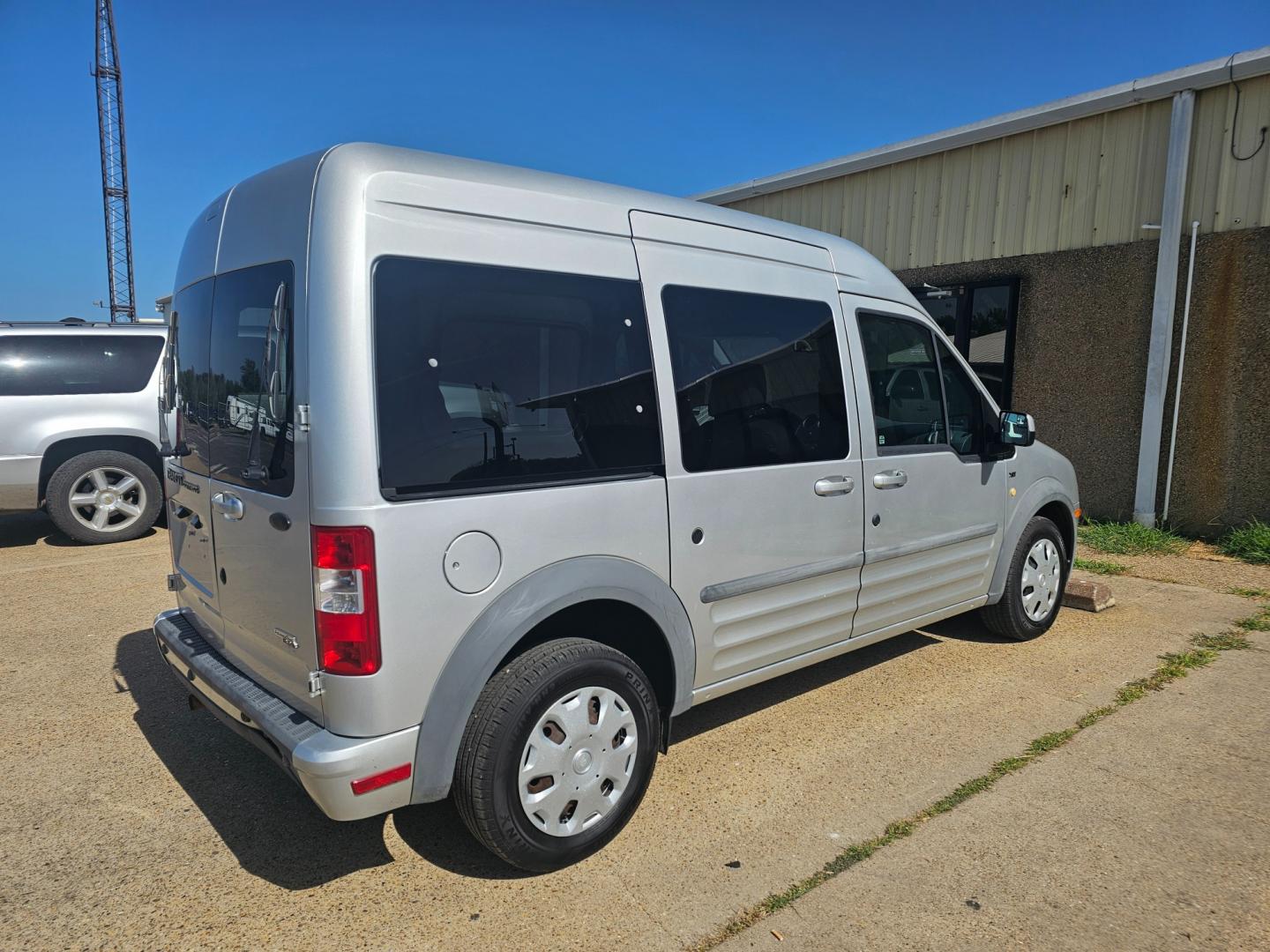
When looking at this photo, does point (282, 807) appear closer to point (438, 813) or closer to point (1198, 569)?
point (438, 813)

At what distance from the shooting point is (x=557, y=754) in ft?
8.49

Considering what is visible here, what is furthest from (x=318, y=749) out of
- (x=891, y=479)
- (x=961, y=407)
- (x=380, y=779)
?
(x=961, y=407)

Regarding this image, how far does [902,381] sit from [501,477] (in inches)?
88.9

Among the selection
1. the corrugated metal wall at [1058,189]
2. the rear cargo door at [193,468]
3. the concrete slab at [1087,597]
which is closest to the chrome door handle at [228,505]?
the rear cargo door at [193,468]

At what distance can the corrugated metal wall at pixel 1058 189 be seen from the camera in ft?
22.0

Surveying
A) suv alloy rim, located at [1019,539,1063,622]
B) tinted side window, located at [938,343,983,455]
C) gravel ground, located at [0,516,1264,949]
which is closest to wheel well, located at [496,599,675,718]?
gravel ground, located at [0,516,1264,949]

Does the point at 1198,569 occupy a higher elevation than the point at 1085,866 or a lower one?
higher

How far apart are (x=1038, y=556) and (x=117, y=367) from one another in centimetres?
775

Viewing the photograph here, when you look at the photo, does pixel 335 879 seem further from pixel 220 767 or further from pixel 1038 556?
pixel 1038 556

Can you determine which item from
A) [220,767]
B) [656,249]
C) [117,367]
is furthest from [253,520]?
[117,367]

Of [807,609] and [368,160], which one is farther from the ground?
[368,160]

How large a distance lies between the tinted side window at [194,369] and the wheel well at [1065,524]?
453cm

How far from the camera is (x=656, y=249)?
9.77 feet

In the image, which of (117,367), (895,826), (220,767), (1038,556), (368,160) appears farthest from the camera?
(117,367)
